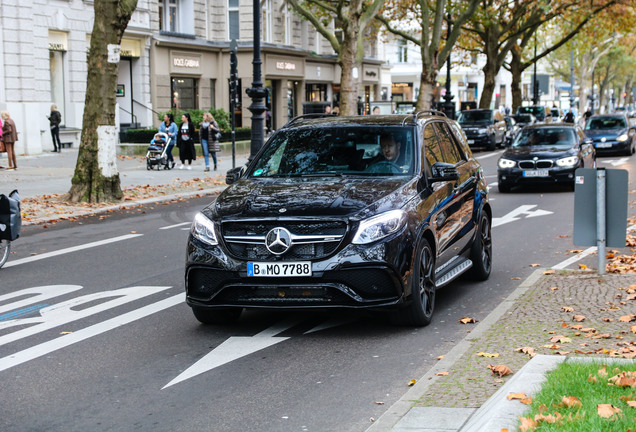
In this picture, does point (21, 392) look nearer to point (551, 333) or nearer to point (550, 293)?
point (551, 333)

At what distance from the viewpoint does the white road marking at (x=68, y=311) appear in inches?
311

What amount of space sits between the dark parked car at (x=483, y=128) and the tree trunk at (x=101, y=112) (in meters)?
23.9

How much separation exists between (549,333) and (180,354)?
2760mm

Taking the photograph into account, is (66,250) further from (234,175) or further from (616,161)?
(616,161)

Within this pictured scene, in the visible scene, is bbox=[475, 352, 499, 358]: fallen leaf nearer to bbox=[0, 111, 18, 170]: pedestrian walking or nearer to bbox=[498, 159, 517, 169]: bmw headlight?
bbox=[498, 159, 517, 169]: bmw headlight

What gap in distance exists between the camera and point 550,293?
869 cm

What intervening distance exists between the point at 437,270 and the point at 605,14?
157ft

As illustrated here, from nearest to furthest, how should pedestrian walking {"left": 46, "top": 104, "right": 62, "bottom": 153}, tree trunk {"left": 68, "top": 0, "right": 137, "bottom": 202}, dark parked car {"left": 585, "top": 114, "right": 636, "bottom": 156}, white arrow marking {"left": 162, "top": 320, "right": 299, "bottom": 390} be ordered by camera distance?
white arrow marking {"left": 162, "top": 320, "right": 299, "bottom": 390}, tree trunk {"left": 68, "top": 0, "right": 137, "bottom": 202}, pedestrian walking {"left": 46, "top": 104, "right": 62, "bottom": 153}, dark parked car {"left": 585, "top": 114, "right": 636, "bottom": 156}

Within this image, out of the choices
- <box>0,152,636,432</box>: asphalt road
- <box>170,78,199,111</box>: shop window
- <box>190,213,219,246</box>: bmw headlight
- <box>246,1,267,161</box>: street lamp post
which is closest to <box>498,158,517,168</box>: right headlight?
<box>246,1,267,161</box>: street lamp post

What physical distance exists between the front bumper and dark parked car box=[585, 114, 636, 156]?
Answer: 95.2 feet

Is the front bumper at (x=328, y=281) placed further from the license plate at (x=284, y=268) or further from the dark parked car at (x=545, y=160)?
the dark parked car at (x=545, y=160)

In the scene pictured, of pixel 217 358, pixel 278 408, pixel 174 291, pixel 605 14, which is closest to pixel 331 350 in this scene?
pixel 217 358

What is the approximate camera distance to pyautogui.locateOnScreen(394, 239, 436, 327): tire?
7.50m

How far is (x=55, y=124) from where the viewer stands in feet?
107
